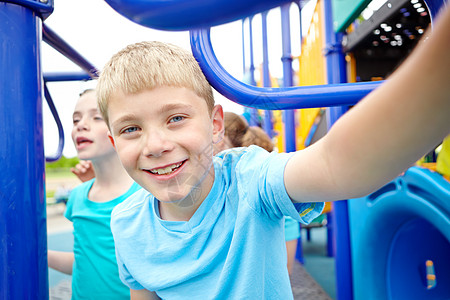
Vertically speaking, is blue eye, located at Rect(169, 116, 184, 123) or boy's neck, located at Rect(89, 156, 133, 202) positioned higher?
blue eye, located at Rect(169, 116, 184, 123)

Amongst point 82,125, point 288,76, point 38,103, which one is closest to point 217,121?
point 38,103

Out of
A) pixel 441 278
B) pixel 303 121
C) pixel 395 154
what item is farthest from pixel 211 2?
pixel 303 121

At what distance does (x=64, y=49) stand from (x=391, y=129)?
25.8 inches

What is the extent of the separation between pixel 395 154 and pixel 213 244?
373 millimetres

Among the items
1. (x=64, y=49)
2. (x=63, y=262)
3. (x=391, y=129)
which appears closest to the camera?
(x=391, y=129)

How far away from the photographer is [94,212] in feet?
3.53

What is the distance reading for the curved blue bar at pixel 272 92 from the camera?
0.47 meters

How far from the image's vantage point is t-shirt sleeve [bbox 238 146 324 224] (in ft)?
1.41

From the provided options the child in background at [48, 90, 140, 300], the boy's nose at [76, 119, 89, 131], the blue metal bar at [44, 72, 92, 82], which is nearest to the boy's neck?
the child in background at [48, 90, 140, 300]

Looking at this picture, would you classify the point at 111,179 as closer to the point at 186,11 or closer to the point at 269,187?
the point at 269,187

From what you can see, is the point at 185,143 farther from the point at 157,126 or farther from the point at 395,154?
the point at 395,154

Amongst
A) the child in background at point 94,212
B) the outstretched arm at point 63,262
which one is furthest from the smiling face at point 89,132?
the outstretched arm at point 63,262

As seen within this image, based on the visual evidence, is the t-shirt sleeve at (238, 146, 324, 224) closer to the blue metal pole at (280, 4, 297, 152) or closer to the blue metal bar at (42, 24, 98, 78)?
the blue metal bar at (42, 24, 98, 78)

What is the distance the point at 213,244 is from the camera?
0.58 metres
